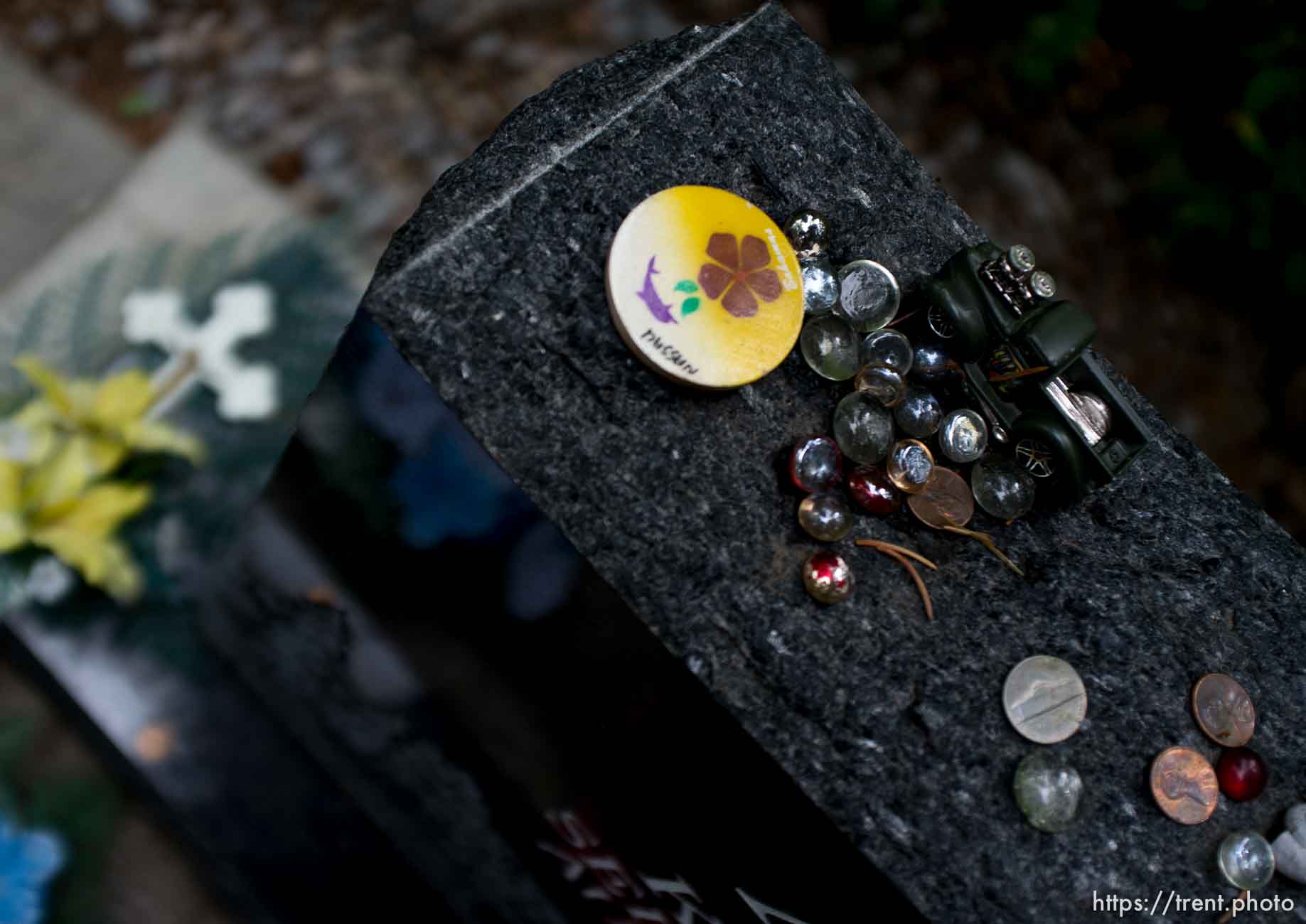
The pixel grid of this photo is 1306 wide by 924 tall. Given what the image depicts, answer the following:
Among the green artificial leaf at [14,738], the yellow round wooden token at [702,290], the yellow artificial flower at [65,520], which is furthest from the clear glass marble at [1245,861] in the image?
the green artificial leaf at [14,738]

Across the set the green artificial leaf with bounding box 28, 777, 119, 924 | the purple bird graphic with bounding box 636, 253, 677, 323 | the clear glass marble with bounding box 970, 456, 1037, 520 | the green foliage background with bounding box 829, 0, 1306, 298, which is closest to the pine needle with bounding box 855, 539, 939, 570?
the clear glass marble with bounding box 970, 456, 1037, 520

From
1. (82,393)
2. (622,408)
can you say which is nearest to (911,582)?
(622,408)

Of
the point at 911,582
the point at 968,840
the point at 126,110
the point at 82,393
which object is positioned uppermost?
the point at 126,110

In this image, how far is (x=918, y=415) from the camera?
1264 millimetres

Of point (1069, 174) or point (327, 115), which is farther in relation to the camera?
point (1069, 174)

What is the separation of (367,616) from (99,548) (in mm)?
665

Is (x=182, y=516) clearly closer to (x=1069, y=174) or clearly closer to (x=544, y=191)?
(x=544, y=191)

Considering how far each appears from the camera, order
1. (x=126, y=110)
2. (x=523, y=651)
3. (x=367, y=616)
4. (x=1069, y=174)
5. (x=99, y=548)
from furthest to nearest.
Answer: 1. (x=1069, y=174)
2. (x=126, y=110)
3. (x=99, y=548)
4. (x=367, y=616)
5. (x=523, y=651)

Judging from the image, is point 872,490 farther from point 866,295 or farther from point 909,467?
point 866,295

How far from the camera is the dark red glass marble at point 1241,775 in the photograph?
49.3 inches

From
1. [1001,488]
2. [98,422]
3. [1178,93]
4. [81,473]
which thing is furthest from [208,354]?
[1178,93]

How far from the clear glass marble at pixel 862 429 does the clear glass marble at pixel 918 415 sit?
0.10 ft

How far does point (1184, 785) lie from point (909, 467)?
49 cm

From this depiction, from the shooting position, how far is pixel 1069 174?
3.17 metres
